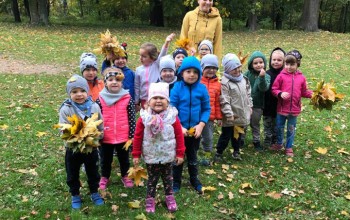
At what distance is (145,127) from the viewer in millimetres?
4301

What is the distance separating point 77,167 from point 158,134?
1.07m

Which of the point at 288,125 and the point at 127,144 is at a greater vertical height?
the point at 127,144

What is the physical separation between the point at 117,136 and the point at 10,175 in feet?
6.34

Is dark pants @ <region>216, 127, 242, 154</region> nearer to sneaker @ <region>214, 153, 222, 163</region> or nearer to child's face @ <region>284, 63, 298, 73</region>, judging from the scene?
sneaker @ <region>214, 153, 222, 163</region>

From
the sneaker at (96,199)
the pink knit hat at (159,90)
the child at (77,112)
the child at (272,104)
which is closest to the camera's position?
the pink knit hat at (159,90)

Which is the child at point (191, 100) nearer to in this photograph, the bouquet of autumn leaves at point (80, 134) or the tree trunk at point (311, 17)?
the bouquet of autumn leaves at point (80, 134)

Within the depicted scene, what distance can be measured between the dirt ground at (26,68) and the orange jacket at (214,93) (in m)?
8.51

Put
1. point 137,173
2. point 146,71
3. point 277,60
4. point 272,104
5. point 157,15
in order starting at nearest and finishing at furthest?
point 137,173 < point 146,71 < point 277,60 < point 272,104 < point 157,15

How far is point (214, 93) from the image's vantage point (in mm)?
5477

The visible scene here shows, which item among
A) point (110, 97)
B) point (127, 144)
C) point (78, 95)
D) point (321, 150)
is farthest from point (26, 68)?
point (321, 150)

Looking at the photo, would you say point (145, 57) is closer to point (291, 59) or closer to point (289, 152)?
point (291, 59)

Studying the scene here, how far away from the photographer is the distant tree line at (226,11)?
2688cm

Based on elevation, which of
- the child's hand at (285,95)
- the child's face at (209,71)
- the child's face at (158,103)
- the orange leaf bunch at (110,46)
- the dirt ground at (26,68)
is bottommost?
the dirt ground at (26,68)

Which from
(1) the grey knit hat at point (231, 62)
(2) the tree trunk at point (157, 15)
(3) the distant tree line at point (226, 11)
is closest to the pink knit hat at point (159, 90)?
(1) the grey knit hat at point (231, 62)
